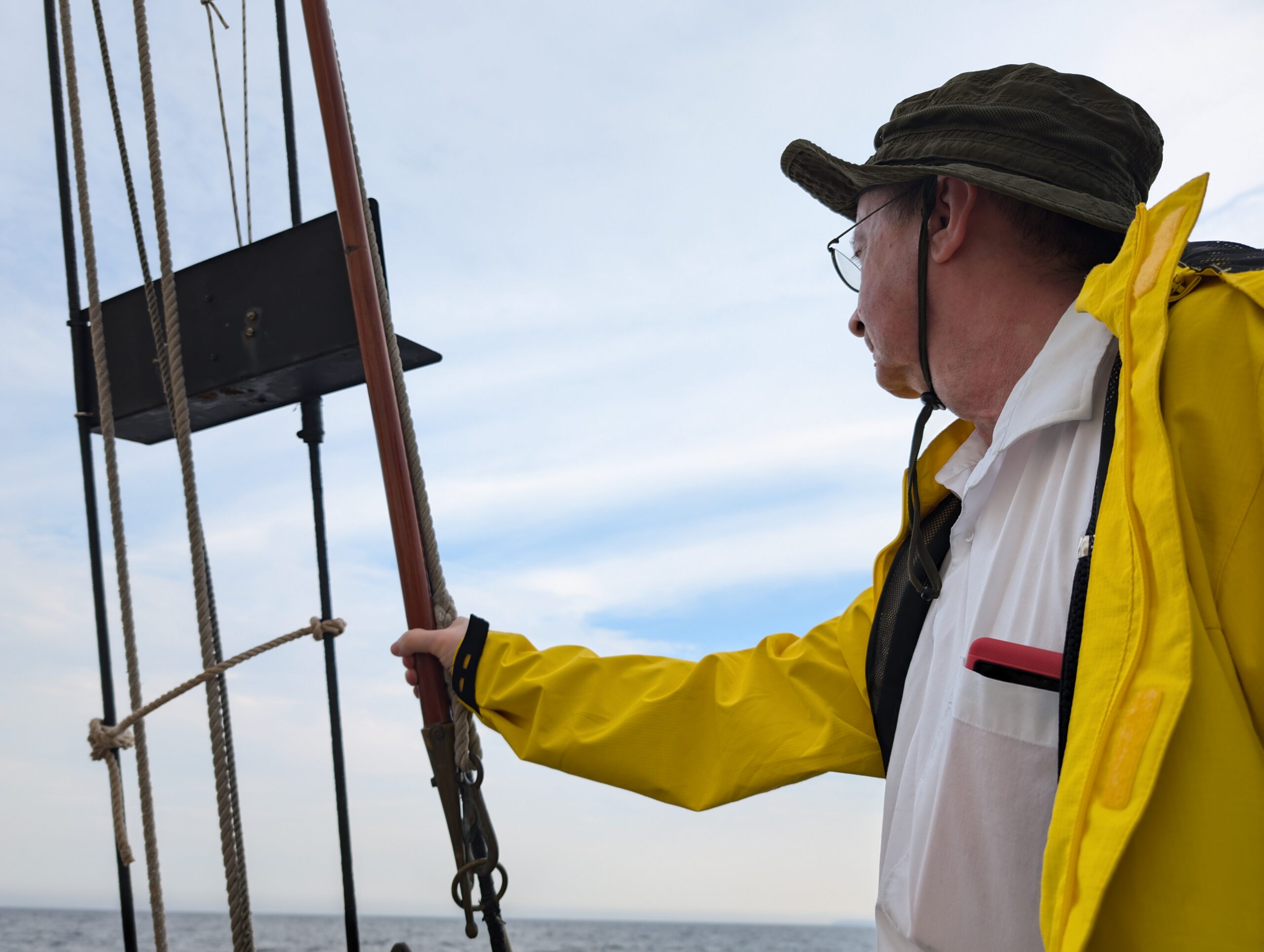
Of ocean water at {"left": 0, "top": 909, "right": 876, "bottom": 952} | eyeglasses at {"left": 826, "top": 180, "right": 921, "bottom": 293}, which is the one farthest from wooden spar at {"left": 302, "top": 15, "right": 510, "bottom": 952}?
ocean water at {"left": 0, "top": 909, "right": 876, "bottom": 952}

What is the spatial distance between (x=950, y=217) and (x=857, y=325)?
0.28 meters

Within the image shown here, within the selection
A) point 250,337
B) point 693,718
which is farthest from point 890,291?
point 250,337

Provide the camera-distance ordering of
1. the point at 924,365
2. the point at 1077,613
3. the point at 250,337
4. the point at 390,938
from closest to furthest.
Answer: the point at 1077,613, the point at 924,365, the point at 250,337, the point at 390,938

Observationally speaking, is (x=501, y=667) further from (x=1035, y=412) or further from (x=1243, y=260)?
(x=1243, y=260)

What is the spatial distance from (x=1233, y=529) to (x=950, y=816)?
0.51m

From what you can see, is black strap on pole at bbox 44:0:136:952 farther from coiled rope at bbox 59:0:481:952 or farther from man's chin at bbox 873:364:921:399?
man's chin at bbox 873:364:921:399

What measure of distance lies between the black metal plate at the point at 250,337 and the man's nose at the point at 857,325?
0.97 metres

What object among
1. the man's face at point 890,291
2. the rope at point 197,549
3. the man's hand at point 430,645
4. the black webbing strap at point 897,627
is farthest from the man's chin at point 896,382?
the rope at point 197,549

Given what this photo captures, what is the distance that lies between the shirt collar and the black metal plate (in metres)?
1.35

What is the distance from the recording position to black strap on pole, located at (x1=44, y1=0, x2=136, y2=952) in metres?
2.39

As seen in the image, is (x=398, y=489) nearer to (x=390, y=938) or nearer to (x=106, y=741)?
(x=106, y=741)

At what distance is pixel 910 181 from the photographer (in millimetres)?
1555

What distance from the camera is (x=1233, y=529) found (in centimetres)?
88

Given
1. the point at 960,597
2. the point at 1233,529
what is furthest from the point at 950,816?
the point at 1233,529
